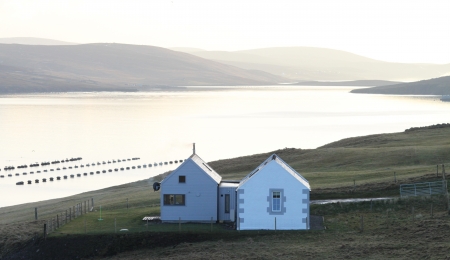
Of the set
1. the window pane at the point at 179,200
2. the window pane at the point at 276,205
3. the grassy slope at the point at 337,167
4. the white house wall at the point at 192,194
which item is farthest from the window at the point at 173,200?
the grassy slope at the point at 337,167

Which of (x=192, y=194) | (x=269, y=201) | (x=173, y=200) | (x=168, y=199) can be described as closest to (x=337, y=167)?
(x=192, y=194)

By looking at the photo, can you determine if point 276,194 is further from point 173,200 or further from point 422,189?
point 422,189

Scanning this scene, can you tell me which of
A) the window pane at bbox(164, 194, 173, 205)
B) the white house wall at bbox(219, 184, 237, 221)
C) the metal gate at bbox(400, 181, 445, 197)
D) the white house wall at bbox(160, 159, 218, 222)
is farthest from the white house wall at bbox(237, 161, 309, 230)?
the metal gate at bbox(400, 181, 445, 197)

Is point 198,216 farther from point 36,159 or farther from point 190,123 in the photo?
point 190,123

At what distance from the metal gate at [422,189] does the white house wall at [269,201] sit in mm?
7589

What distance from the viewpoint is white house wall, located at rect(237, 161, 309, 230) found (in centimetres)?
3422

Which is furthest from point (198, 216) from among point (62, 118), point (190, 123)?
point (62, 118)

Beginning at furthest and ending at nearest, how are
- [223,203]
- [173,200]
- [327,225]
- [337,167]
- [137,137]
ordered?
[137,137]
[337,167]
[223,203]
[173,200]
[327,225]

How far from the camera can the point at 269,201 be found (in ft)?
113

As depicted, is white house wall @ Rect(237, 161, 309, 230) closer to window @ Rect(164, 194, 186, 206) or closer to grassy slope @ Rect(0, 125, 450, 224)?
window @ Rect(164, 194, 186, 206)

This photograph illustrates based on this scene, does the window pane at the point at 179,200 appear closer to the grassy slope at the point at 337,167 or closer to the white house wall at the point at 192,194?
the white house wall at the point at 192,194

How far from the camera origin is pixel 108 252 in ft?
106

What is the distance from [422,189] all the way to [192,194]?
13.7 metres

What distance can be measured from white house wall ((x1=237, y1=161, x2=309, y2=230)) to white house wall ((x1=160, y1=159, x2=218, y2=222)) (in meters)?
2.72
